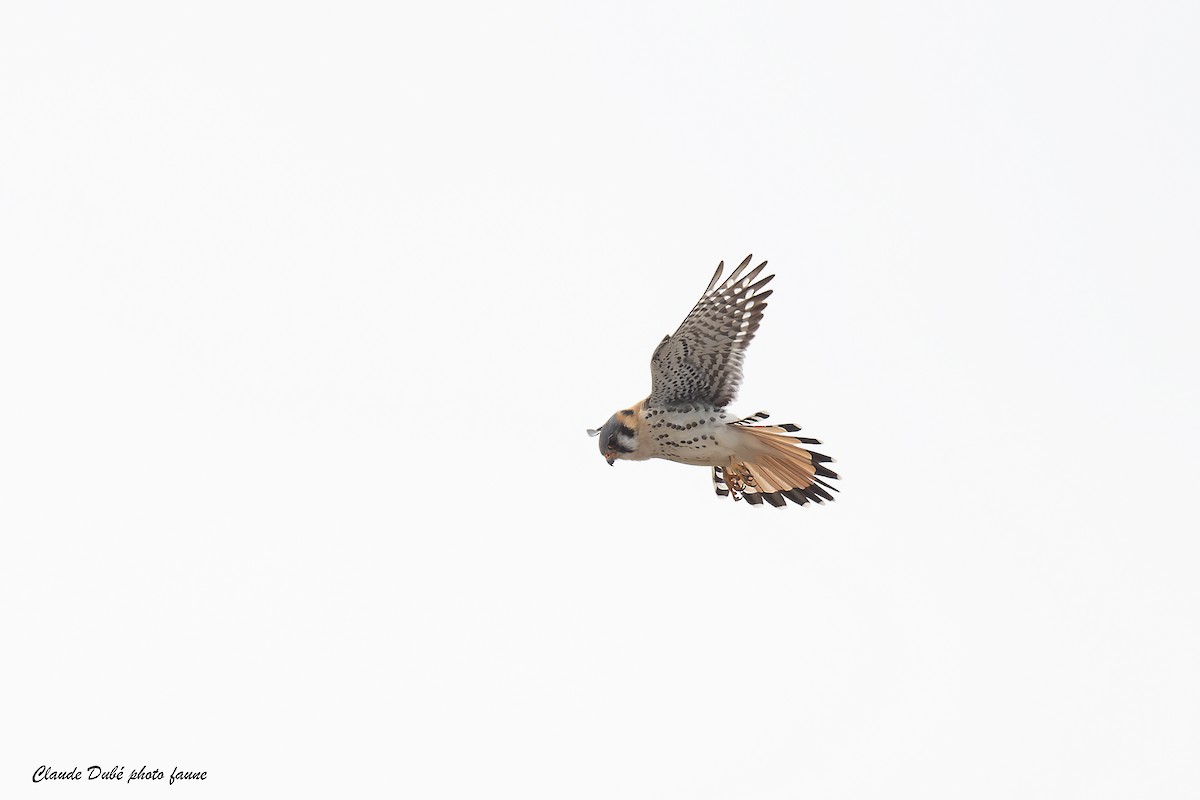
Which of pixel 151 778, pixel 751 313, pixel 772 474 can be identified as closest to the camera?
pixel 751 313

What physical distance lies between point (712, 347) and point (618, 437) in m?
1.09

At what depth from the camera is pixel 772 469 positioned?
1377cm

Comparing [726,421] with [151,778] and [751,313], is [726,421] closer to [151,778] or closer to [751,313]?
[751,313]

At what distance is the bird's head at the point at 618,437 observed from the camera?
13.4m

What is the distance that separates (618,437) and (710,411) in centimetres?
79

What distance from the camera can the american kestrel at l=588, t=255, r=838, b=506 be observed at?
12.9 metres

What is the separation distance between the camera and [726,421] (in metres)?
13.2

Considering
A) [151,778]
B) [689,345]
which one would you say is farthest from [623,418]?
[151,778]

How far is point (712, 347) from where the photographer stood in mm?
13055

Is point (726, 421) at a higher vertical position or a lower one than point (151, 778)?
higher

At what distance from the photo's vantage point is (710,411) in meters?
13.2

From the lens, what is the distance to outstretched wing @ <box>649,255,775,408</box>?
42.0 feet

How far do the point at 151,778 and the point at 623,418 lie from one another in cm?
621

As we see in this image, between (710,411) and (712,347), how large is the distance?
54 centimetres
